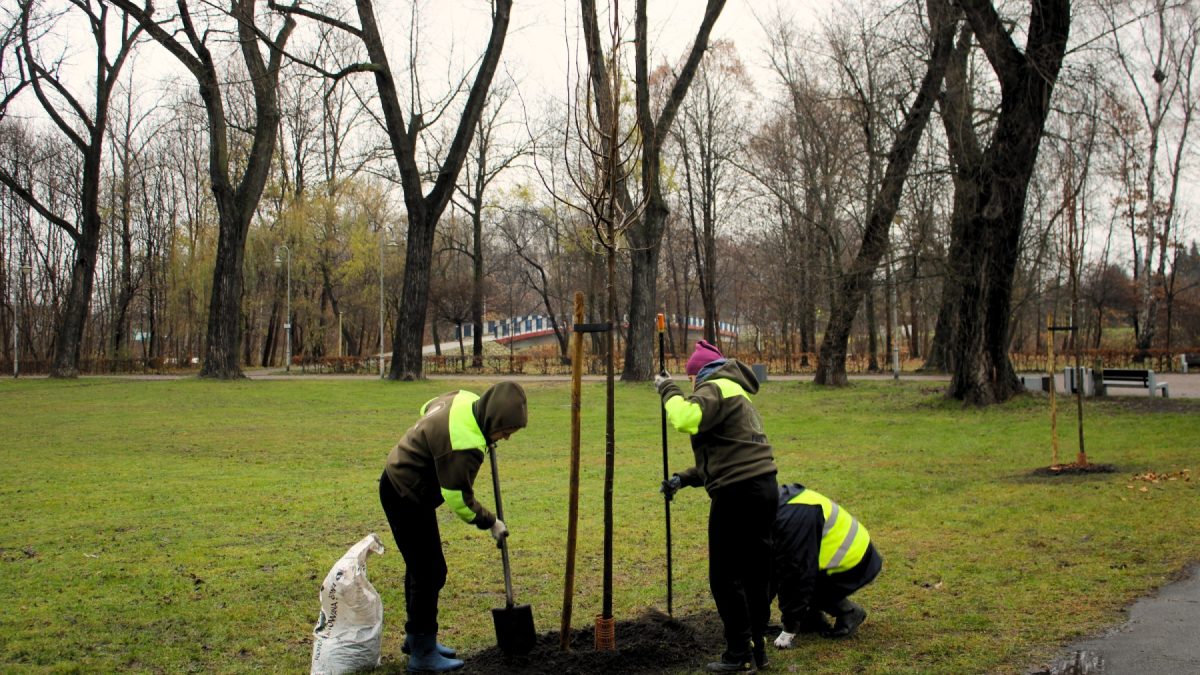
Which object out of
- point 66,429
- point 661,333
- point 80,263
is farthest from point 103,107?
point 661,333

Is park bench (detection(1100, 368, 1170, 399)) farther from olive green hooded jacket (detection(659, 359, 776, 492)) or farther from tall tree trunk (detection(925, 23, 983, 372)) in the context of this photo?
olive green hooded jacket (detection(659, 359, 776, 492))

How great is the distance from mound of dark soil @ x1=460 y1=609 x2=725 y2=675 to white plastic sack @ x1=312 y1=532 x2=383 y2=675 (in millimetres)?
614

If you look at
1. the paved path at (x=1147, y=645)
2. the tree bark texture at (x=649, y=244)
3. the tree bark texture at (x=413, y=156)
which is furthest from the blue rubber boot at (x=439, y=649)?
the tree bark texture at (x=413, y=156)

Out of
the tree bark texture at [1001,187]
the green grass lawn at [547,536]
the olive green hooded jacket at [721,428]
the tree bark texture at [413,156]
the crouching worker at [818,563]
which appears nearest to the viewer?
the olive green hooded jacket at [721,428]

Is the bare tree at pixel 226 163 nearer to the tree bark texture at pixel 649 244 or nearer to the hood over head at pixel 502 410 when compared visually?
the tree bark texture at pixel 649 244

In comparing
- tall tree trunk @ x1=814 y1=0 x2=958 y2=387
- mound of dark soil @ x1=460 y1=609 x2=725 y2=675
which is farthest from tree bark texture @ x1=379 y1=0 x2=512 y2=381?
mound of dark soil @ x1=460 y1=609 x2=725 y2=675

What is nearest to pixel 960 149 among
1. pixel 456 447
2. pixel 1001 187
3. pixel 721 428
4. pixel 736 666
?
pixel 1001 187

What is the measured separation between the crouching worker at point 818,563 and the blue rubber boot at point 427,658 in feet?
6.66

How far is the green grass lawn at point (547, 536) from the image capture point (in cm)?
584

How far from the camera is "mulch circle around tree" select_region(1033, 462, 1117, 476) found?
39.3 feet

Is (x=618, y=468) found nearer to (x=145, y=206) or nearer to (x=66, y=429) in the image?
(x=66, y=429)

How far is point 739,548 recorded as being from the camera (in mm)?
5312

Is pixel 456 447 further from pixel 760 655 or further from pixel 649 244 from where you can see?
pixel 649 244

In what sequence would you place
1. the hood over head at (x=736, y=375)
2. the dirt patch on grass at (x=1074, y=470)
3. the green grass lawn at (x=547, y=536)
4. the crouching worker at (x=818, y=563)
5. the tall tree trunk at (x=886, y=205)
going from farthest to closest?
the tall tree trunk at (x=886, y=205) < the dirt patch on grass at (x=1074, y=470) < the green grass lawn at (x=547, y=536) < the crouching worker at (x=818, y=563) < the hood over head at (x=736, y=375)
